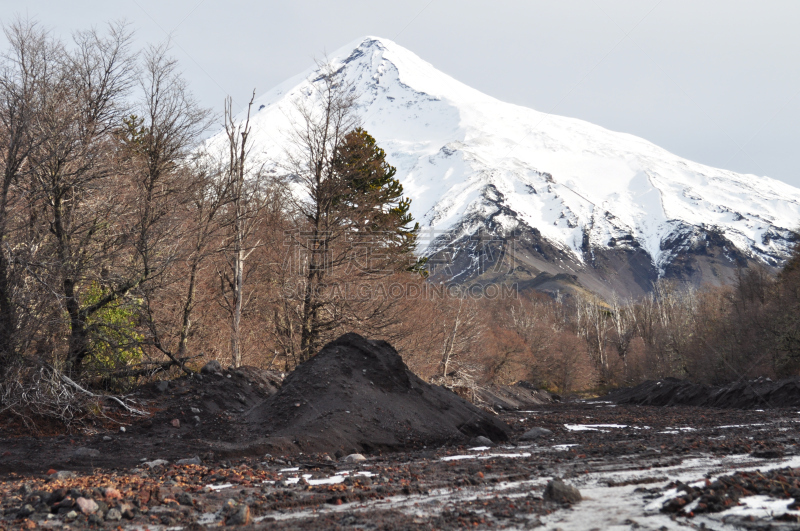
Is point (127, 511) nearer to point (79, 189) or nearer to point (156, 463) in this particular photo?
point (156, 463)

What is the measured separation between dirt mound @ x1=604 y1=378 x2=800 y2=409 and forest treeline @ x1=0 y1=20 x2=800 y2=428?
5.68m

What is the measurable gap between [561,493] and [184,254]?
43.6 feet

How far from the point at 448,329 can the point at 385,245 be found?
36.6ft

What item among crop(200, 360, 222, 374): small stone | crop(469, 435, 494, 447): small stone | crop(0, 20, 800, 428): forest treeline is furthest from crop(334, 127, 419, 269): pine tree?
crop(469, 435, 494, 447): small stone

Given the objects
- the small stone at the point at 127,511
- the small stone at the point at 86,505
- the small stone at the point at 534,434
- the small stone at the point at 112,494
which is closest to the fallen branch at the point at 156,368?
the small stone at the point at 534,434

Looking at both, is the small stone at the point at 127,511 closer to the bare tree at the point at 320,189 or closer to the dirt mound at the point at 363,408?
the dirt mound at the point at 363,408

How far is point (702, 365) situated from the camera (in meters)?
44.0

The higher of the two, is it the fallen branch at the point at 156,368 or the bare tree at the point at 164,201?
the bare tree at the point at 164,201

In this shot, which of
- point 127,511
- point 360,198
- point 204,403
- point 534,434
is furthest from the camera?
point 360,198

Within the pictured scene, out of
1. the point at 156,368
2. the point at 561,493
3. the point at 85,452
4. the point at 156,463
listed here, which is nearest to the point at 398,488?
the point at 561,493

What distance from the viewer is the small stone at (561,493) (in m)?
5.29

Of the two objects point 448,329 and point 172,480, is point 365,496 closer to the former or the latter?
point 172,480

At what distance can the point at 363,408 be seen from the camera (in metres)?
12.1

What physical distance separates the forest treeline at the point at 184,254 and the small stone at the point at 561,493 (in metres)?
9.09
